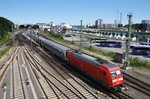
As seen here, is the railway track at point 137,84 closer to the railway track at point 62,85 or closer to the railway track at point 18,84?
the railway track at point 62,85

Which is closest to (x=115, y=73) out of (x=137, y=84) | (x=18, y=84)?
(x=137, y=84)

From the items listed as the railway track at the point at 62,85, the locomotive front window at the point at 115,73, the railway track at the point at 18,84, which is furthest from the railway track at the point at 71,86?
the railway track at the point at 18,84

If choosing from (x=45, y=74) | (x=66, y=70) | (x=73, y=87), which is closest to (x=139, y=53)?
(x=66, y=70)

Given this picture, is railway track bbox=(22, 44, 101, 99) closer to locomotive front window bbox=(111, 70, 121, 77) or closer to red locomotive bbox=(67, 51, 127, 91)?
red locomotive bbox=(67, 51, 127, 91)

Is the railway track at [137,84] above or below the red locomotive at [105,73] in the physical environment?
below

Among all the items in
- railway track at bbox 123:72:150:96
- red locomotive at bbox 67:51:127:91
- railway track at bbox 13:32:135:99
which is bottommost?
railway track at bbox 13:32:135:99

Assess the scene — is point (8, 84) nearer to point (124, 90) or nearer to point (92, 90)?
point (92, 90)

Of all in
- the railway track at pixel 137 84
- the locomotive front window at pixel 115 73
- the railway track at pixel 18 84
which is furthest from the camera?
the railway track at pixel 137 84

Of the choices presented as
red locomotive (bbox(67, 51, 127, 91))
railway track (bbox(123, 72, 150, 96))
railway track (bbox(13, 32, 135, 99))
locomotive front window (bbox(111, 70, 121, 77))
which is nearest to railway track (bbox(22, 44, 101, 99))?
railway track (bbox(13, 32, 135, 99))

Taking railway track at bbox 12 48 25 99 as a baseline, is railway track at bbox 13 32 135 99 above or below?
→ above

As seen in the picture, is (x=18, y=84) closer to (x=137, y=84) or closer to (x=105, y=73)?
(x=105, y=73)

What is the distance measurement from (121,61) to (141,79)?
12.1 m

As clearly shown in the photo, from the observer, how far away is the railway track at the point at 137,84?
84.1 ft

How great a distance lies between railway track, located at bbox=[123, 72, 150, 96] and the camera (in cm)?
2562
